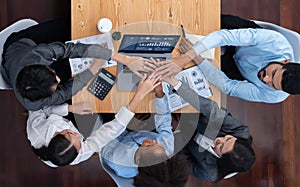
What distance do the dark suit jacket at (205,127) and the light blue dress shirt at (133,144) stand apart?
9 centimetres

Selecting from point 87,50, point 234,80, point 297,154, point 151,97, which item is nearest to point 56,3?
point 87,50

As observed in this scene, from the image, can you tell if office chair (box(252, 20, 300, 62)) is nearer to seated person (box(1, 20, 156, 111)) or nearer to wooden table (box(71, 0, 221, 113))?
wooden table (box(71, 0, 221, 113))

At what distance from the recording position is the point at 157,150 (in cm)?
179

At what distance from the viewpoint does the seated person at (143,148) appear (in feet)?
5.87

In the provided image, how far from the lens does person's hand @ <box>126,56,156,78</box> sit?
1858 millimetres

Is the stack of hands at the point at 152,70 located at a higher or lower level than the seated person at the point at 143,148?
higher

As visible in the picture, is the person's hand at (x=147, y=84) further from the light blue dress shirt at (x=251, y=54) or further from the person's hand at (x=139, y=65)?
the light blue dress shirt at (x=251, y=54)

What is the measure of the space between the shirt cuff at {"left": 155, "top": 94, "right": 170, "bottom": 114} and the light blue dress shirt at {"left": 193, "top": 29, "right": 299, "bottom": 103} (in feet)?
0.68

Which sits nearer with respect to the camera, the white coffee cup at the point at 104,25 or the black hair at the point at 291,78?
the black hair at the point at 291,78

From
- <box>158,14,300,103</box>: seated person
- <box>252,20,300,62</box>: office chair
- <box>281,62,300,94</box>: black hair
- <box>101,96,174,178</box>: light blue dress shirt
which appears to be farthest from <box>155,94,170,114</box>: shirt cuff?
<box>252,20,300,62</box>: office chair

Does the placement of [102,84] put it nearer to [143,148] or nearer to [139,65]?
[139,65]

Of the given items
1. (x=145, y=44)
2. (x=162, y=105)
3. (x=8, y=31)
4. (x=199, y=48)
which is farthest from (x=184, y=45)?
(x=8, y=31)

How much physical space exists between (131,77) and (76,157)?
39cm

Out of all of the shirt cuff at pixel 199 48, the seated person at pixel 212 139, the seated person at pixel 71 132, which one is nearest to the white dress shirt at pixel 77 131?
the seated person at pixel 71 132
